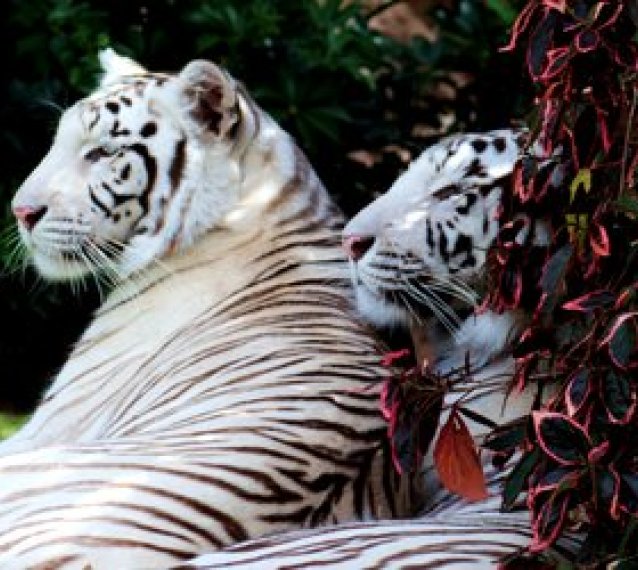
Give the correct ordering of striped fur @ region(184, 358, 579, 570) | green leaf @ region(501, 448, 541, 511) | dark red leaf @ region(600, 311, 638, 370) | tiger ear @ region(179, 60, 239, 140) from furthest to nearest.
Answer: tiger ear @ region(179, 60, 239, 140) < striped fur @ region(184, 358, 579, 570) < green leaf @ region(501, 448, 541, 511) < dark red leaf @ region(600, 311, 638, 370)

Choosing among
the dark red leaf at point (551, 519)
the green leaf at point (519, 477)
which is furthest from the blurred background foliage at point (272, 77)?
the dark red leaf at point (551, 519)

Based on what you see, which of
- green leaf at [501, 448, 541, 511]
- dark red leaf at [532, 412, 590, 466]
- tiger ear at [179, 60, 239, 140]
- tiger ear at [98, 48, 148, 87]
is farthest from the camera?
tiger ear at [98, 48, 148, 87]

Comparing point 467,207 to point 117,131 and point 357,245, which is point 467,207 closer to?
point 357,245

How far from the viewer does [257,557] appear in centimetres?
345

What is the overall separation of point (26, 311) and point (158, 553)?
327 cm

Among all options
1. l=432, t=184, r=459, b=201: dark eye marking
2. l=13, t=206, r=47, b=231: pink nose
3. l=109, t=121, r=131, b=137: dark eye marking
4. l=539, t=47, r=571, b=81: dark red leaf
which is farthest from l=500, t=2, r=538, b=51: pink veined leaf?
l=13, t=206, r=47, b=231: pink nose

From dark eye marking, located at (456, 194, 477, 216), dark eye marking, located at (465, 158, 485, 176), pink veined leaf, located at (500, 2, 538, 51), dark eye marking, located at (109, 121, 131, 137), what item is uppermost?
pink veined leaf, located at (500, 2, 538, 51)

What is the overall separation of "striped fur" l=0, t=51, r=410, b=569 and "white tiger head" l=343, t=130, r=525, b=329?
0.51 feet

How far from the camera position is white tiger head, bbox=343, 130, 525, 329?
445 cm

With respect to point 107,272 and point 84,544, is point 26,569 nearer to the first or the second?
point 84,544

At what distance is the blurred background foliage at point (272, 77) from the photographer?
662cm

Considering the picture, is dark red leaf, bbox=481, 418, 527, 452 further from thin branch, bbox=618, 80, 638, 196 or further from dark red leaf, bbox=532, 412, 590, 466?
thin branch, bbox=618, 80, 638, 196

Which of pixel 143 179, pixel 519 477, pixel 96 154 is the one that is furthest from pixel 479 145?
pixel 519 477

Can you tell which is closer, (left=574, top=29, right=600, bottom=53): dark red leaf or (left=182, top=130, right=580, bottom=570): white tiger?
(left=574, top=29, right=600, bottom=53): dark red leaf
